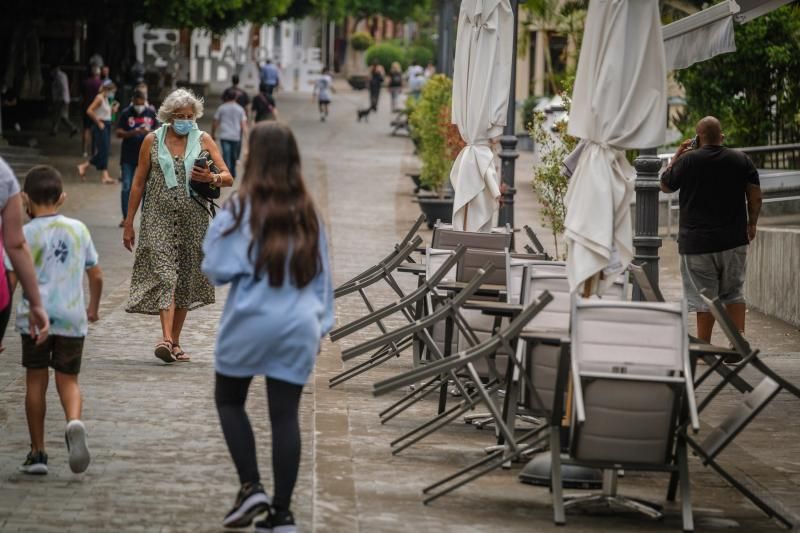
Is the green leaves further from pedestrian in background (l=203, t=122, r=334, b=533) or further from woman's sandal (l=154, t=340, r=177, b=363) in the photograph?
pedestrian in background (l=203, t=122, r=334, b=533)

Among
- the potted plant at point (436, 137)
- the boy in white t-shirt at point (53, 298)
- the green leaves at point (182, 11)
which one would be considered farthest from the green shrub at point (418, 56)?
the boy in white t-shirt at point (53, 298)

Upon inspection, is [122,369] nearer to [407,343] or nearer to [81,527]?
[407,343]

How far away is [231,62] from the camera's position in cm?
7162

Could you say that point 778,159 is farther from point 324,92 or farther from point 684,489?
point 324,92

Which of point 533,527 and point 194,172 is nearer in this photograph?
point 533,527

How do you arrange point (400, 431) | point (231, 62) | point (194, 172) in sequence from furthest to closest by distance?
point (231, 62) < point (194, 172) < point (400, 431)

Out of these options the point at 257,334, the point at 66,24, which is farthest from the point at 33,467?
the point at 66,24

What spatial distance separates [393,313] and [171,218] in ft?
5.52

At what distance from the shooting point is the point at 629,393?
22.2 ft

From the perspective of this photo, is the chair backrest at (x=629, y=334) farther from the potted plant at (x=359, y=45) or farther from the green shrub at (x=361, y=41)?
the green shrub at (x=361, y=41)

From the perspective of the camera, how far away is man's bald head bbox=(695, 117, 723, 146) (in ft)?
38.1

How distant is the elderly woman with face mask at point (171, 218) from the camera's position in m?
10.8

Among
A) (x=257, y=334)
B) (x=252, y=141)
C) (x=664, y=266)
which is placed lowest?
(x=664, y=266)

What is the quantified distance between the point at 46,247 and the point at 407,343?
3.92m
